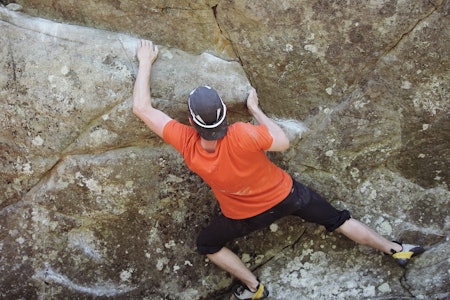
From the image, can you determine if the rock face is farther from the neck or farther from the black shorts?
the neck

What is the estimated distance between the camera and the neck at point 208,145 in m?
3.54

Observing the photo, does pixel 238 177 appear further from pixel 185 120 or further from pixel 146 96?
pixel 146 96

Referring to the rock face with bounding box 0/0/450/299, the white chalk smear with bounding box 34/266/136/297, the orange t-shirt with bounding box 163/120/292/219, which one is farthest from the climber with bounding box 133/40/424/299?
the white chalk smear with bounding box 34/266/136/297

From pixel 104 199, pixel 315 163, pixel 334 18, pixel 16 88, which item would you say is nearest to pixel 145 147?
pixel 104 199

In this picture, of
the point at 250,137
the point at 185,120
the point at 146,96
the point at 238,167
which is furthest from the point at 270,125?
the point at 146,96

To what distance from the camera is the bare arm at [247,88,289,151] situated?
141 inches

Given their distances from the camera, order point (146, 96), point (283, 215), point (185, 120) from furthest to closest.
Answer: point (185, 120) → point (283, 215) → point (146, 96)

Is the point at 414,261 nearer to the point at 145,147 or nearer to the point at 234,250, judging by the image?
the point at 234,250

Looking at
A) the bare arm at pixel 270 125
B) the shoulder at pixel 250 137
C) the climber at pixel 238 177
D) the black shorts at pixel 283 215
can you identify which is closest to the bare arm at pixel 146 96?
the climber at pixel 238 177

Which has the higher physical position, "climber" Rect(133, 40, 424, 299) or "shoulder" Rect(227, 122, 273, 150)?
"shoulder" Rect(227, 122, 273, 150)

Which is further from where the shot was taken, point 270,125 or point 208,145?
point 270,125

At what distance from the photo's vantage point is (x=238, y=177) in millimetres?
3611

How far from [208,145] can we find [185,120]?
1.85 feet

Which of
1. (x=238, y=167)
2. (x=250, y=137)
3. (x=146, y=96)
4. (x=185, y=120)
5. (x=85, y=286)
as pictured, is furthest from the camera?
(x=85, y=286)
